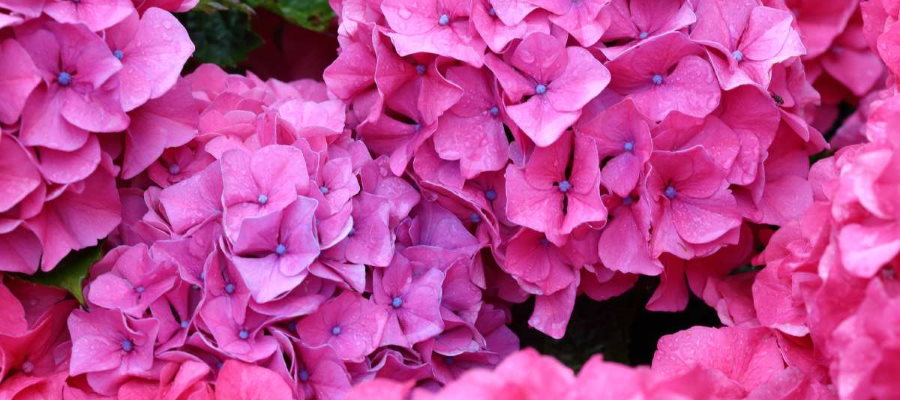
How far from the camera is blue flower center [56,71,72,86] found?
75 centimetres

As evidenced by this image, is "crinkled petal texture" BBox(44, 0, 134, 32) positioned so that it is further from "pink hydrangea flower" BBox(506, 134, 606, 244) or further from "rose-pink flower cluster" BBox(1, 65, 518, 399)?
"pink hydrangea flower" BBox(506, 134, 606, 244)

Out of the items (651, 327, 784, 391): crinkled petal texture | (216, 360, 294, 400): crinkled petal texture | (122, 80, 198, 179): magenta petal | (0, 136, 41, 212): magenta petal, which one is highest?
(0, 136, 41, 212): magenta petal

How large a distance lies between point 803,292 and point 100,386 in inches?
20.9

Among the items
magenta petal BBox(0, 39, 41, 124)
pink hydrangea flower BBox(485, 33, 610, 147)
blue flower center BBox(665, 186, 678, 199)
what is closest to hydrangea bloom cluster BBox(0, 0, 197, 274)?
magenta petal BBox(0, 39, 41, 124)

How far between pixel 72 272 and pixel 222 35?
0.46 metres

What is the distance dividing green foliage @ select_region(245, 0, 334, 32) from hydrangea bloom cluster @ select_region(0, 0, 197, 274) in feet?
1.00

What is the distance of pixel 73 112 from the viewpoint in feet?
2.46

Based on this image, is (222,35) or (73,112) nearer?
(73,112)

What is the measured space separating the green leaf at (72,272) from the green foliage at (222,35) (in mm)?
401

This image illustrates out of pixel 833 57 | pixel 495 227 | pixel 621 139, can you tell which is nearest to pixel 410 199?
pixel 495 227

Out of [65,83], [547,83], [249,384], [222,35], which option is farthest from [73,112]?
[222,35]

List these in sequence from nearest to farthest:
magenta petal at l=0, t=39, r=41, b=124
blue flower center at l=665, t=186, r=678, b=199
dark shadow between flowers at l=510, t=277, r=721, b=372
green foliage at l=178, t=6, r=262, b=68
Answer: magenta petal at l=0, t=39, r=41, b=124
blue flower center at l=665, t=186, r=678, b=199
dark shadow between flowers at l=510, t=277, r=721, b=372
green foliage at l=178, t=6, r=262, b=68

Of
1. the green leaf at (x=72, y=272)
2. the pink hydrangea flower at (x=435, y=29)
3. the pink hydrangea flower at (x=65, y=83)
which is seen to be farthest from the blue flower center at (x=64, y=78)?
the pink hydrangea flower at (x=435, y=29)

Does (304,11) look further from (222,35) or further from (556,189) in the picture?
(556,189)
